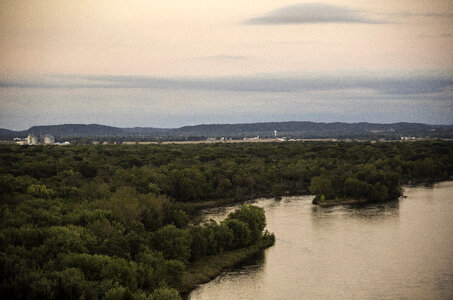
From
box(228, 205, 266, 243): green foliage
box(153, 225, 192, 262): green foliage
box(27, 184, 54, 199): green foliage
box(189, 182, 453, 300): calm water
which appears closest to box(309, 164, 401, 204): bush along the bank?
box(189, 182, 453, 300): calm water

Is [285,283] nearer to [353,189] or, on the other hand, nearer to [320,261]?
[320,261]

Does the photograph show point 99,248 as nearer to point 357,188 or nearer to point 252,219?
point 252,219

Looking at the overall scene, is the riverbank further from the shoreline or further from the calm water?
the calm water

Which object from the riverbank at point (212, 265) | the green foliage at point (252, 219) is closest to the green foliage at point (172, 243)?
the riverbank at point (212, 265)

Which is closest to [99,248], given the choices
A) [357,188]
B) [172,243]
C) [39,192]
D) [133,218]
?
[172,243]

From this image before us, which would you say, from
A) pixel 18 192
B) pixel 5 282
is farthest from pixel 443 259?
pixel 18 192
